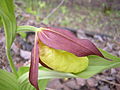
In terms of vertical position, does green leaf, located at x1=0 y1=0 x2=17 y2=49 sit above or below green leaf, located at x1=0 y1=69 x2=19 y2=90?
above

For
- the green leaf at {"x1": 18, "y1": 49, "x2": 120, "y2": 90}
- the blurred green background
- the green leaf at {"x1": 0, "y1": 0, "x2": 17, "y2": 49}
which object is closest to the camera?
the green leaf at {"x1": 0, "y1": 0, "x2": 17, "y2": 49}

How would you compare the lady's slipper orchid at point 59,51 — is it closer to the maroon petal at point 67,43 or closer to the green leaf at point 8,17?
the maroon petal at point 67,43

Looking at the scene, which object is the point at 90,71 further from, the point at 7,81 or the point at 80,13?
the point at 80,13

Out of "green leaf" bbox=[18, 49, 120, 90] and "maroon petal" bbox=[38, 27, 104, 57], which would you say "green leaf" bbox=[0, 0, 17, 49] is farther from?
"green leaf" bbox=[18, 49, 120, 90]

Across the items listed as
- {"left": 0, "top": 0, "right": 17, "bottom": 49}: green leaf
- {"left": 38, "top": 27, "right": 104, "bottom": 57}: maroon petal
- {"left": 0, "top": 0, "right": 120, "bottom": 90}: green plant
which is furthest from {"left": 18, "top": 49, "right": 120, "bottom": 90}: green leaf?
{"left": 0, "top": 0, "right": 17, "bottom": 49}: green leaf

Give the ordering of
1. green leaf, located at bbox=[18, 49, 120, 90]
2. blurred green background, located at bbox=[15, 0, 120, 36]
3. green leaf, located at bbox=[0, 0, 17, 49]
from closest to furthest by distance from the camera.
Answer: green leaf, located at bbox=[0, 0, 17, 49] < green leaf, located at bbox=[18, 49, 120, 90] < blurred green background, located at bbox=[15, 0, 120, 36]

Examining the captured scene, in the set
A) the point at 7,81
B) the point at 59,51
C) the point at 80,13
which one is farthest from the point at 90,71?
the point at 80,13
